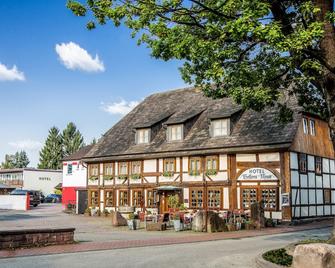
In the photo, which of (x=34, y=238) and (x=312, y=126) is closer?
(x=34, y=238)

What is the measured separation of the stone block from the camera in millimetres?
10227

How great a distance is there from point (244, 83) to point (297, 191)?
15151 mm

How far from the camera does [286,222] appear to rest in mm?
26641

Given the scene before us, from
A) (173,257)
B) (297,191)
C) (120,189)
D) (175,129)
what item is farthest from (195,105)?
(173,257)

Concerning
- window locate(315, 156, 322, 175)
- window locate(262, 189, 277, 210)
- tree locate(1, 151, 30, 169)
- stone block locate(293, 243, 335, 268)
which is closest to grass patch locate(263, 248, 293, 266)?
stone block locate(293, 243, 335, 268)

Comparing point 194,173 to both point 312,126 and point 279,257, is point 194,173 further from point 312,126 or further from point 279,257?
point 279,257

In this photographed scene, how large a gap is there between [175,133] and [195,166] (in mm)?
3542

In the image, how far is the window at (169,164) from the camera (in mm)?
32188

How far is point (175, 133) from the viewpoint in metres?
33.3

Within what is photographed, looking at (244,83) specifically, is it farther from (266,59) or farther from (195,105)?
(195,105)

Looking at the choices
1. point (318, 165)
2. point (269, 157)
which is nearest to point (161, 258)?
point (269, 157)

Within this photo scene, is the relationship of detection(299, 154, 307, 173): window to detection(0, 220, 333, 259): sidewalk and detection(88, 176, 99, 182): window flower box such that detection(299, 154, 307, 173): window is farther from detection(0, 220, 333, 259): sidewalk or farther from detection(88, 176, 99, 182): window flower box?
detection(88, 176, 99, 182): window flower box

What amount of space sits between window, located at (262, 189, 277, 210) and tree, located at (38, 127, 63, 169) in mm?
82801

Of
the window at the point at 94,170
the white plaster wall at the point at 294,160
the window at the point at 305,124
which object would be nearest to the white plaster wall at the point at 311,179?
the white plaster wall at the point at 294,160
